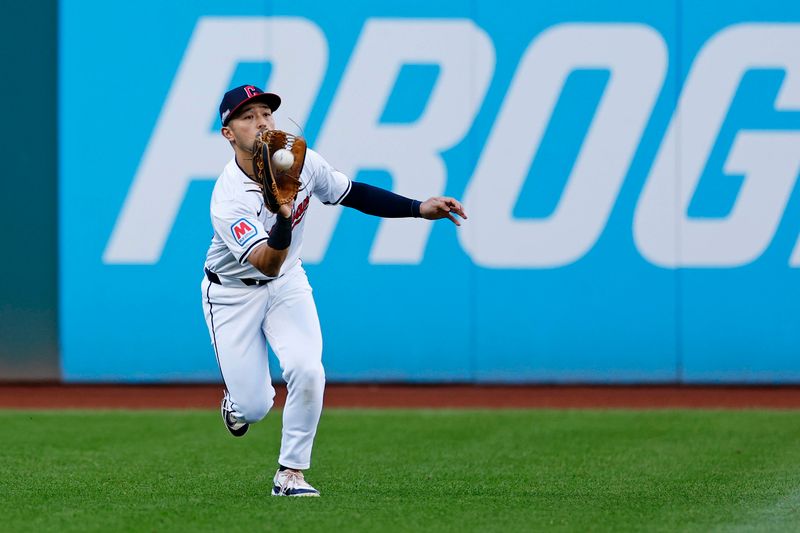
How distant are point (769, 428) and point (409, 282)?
136 inches

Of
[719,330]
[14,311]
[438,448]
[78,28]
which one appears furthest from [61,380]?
[719,330]

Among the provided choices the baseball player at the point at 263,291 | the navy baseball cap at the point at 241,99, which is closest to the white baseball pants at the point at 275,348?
the baseball player at the point at 263,291

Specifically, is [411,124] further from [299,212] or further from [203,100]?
[299,212]

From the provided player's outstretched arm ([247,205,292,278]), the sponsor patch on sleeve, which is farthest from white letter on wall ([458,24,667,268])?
player's outstretched arm ([247,205,292,278])

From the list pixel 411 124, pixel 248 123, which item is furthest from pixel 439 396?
pixel 248 123

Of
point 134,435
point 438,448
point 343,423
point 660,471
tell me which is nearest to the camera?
point 660,471

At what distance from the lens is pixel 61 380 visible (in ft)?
37.8

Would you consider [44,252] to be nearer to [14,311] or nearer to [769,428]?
[14,311]

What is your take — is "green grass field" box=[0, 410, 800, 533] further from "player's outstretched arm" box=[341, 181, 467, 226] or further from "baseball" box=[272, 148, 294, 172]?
"baseball" box=[272, 148, 294, 172]

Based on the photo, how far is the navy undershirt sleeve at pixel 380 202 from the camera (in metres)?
6.29

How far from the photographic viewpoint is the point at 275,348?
239 inches

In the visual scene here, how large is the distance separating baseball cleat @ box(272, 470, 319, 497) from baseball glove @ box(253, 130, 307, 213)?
1243 mm

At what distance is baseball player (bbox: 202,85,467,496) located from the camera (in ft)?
19.4

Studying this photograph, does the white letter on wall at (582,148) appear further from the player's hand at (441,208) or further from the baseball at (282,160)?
the baseball at (282,160)
